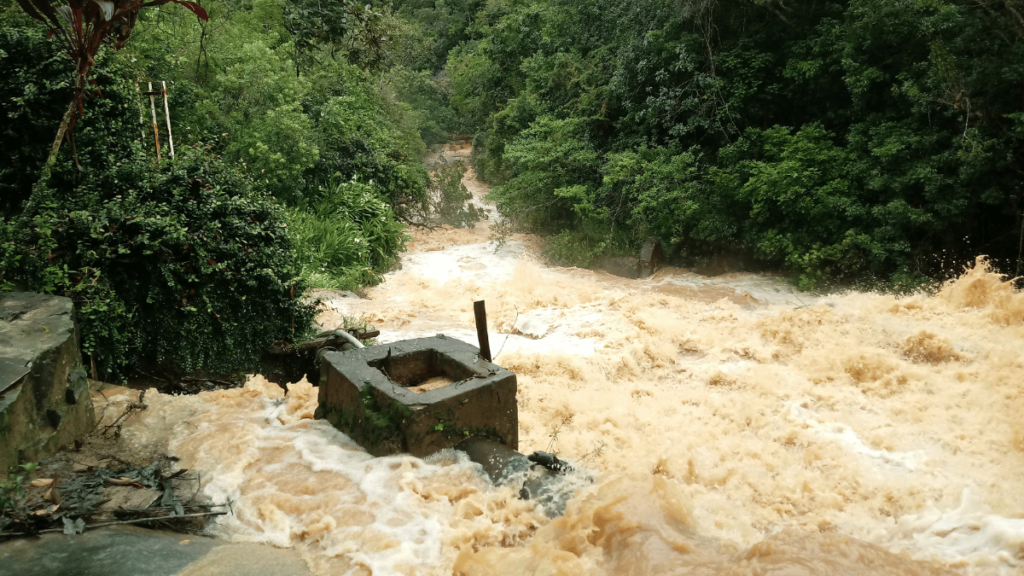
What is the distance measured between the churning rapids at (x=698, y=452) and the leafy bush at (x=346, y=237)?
169 cm

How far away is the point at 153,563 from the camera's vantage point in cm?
296

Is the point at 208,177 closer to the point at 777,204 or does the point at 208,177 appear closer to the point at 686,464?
the point at 686,464

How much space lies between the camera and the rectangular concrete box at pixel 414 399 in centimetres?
428

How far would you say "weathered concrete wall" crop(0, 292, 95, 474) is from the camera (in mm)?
3535

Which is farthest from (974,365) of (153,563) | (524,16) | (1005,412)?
(524,16)

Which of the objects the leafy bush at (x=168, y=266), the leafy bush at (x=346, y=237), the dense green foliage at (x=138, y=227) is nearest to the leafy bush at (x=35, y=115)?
the dense green foliage at (x=138, y=227)

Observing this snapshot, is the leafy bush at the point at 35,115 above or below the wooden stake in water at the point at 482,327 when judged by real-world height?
above

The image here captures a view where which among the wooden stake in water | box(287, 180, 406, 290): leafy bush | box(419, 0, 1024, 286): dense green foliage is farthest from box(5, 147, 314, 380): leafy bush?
box(419, 0, 1024, 286): dense green foliage

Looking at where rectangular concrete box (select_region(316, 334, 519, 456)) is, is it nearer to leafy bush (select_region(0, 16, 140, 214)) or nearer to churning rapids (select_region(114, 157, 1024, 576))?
churning rapids (select_region(114, 157, 1024, 576))

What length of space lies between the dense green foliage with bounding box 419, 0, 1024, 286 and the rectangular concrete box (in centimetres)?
Answer: 751

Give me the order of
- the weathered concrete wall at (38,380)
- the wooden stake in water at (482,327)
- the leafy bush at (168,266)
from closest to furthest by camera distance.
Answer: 1. the weathered concrete wall at (38,380)
2. the wooden stake in water at (482,327)
3. the leafy bush at (168,266)

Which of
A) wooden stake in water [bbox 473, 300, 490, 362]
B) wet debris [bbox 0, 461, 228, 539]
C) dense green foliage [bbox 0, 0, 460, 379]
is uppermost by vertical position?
dense green foliage [bbox 0, 0, 460, 379]

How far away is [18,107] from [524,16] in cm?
1372

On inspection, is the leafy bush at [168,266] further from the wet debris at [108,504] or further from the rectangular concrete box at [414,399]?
the wet debris at [108,504]
